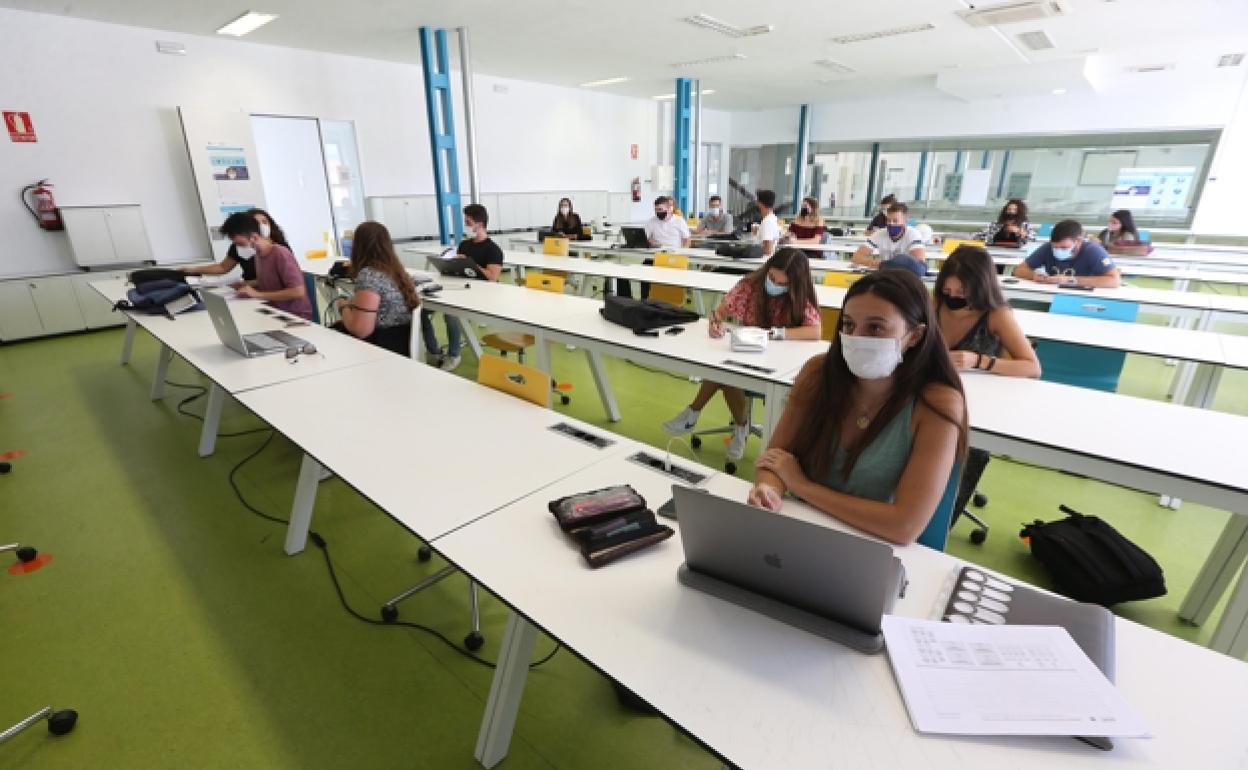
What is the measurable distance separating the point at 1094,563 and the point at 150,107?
360 inches

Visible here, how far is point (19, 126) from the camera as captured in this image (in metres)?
5.84

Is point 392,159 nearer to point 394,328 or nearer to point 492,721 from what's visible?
point 394,328

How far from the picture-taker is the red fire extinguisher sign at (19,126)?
577cm

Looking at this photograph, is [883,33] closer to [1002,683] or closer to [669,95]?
[669,95]

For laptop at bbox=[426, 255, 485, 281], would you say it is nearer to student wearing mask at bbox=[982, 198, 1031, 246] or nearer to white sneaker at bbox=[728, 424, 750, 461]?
white sneaker at bbox=[728, 424, 750, 461]

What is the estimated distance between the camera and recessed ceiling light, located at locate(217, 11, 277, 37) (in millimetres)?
5912

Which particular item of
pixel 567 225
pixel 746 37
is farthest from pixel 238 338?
pixel 746 37

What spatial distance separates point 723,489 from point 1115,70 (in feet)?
41.7

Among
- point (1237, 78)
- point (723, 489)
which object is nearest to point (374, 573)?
point (723, 489)

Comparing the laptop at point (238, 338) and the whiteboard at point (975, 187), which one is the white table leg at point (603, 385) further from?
the whiteboard at point (975, 187)

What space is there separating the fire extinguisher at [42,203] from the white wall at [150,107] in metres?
0.08

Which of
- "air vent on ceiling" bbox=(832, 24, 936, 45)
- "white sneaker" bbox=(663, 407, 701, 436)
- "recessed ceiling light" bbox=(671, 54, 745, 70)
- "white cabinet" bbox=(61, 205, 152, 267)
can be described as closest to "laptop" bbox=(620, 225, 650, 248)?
"recessed ceiling light" bbox=(671, 54, 745, 70)

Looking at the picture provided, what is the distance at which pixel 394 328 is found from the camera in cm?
368

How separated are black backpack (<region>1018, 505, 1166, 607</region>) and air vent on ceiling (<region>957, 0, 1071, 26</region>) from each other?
5.84 m
